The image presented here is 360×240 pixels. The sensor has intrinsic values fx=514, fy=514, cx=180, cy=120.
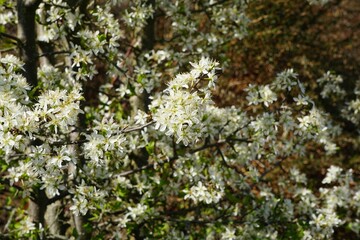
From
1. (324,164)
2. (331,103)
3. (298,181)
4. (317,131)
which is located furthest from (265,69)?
(317,131)

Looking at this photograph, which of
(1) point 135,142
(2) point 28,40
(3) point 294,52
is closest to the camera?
(2) point 28,40

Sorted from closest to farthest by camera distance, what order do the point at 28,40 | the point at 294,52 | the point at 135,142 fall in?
the point at 28,40 → the point at 135,142 → the point at 294,52

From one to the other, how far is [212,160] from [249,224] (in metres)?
→ 0.68

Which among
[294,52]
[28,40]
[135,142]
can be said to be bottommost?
[135,142]

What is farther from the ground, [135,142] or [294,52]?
[294,52]

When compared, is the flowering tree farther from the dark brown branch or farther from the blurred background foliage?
the blurred background foliage

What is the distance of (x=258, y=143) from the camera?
3.69 m

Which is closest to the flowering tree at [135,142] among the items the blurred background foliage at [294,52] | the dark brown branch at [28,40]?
the dark brown branch at [28,40]

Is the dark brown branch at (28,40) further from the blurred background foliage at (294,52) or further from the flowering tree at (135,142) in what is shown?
the blurred background foliage at (294,52)

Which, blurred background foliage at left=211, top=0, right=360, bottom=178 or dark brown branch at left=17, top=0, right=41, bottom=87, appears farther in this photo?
blurred background foliage at left=211, top=0, right=360, bottom=178

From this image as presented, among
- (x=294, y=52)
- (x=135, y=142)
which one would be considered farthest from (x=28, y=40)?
(x=294, y=52)

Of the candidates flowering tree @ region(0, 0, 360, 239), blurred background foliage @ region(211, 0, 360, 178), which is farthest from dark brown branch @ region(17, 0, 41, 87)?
blurred background foliage @ region(211, 0, 360, 178)

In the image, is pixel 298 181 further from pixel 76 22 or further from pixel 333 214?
pixel 76 22

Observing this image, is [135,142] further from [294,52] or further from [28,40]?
[294,52]
